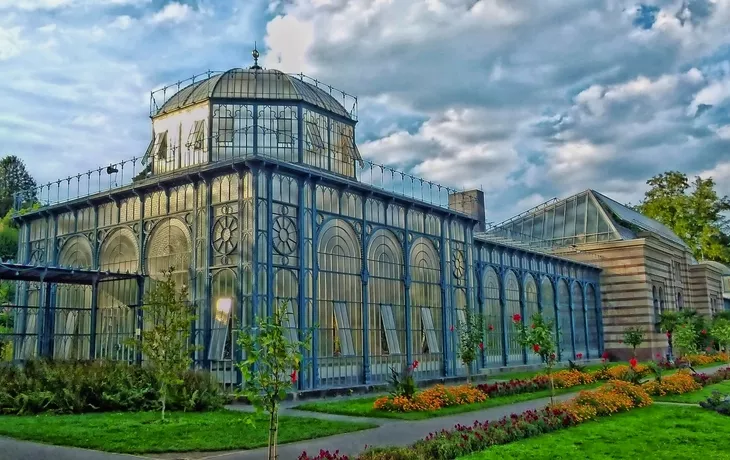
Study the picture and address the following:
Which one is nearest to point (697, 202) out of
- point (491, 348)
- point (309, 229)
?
point (491, 348)

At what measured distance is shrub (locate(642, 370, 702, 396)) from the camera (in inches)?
1107

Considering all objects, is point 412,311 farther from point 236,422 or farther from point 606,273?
point 606,273

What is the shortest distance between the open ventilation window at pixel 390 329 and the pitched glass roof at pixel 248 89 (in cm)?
1144

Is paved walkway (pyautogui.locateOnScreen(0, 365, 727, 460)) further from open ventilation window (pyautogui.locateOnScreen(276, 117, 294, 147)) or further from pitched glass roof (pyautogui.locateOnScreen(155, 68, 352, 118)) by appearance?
pitched glass roof (pyautogui.locateOnScreen(155, 68, 352, 118))

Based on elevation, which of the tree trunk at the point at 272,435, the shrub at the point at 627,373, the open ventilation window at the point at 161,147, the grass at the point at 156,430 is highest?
the open ventilation window at the point at 161,147

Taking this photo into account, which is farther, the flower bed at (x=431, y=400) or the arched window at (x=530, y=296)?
the arched window at (x=530, y=296)

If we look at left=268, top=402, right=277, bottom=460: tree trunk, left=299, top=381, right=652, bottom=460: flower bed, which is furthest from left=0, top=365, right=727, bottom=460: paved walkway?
left=268, top=402, right=277, bottom=460: tree trunk

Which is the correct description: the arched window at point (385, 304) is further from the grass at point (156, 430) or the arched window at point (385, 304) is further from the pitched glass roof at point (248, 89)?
the grass at point (156, 430)

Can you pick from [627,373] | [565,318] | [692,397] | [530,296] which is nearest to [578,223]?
[565,318]

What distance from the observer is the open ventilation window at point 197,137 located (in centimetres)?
3447

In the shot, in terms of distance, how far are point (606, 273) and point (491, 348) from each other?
70.8 ft

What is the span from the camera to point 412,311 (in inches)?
1449

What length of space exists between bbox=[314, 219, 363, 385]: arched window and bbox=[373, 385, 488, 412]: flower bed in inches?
253

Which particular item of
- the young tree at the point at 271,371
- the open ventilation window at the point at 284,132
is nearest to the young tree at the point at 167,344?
the young tree at the point at 271,371
